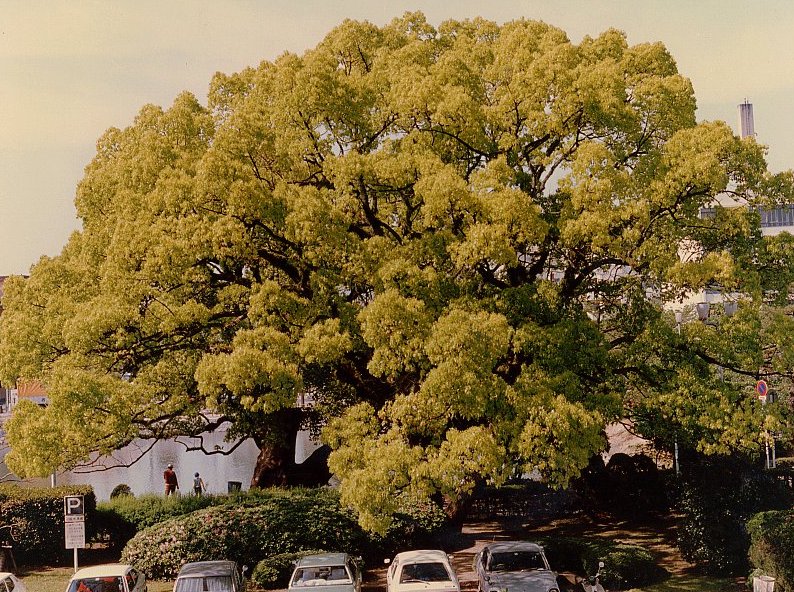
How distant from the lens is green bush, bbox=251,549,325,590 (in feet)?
87.9

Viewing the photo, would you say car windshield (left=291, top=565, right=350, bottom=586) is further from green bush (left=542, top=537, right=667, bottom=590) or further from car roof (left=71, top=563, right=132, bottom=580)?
green bush (left=542, top=537, right=667, bottom=590)

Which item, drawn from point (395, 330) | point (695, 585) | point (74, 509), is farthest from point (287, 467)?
point (695, 585)

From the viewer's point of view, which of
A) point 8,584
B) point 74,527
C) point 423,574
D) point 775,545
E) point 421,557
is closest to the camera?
point 423,574

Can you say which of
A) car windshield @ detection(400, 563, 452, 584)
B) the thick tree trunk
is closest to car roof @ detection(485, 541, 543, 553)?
car windshield @ detection(400, 563, 452, 584)

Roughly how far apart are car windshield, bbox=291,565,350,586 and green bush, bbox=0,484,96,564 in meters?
10.4

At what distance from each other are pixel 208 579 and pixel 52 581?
7.83 meters

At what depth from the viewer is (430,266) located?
2603 cm

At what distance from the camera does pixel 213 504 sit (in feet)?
99.2

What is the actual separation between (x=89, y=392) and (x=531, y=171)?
13.4m

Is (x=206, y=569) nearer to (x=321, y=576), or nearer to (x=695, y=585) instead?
(x=321, y=576)

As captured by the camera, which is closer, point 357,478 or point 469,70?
point 357,478

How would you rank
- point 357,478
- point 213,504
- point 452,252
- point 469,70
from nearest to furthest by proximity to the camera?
point 357,478, point 452,252, point 469,70, point 213,504

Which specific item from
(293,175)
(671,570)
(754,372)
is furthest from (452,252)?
(671,570)

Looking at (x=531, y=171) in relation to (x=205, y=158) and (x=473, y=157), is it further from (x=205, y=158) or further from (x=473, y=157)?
(x=205, y=158)
